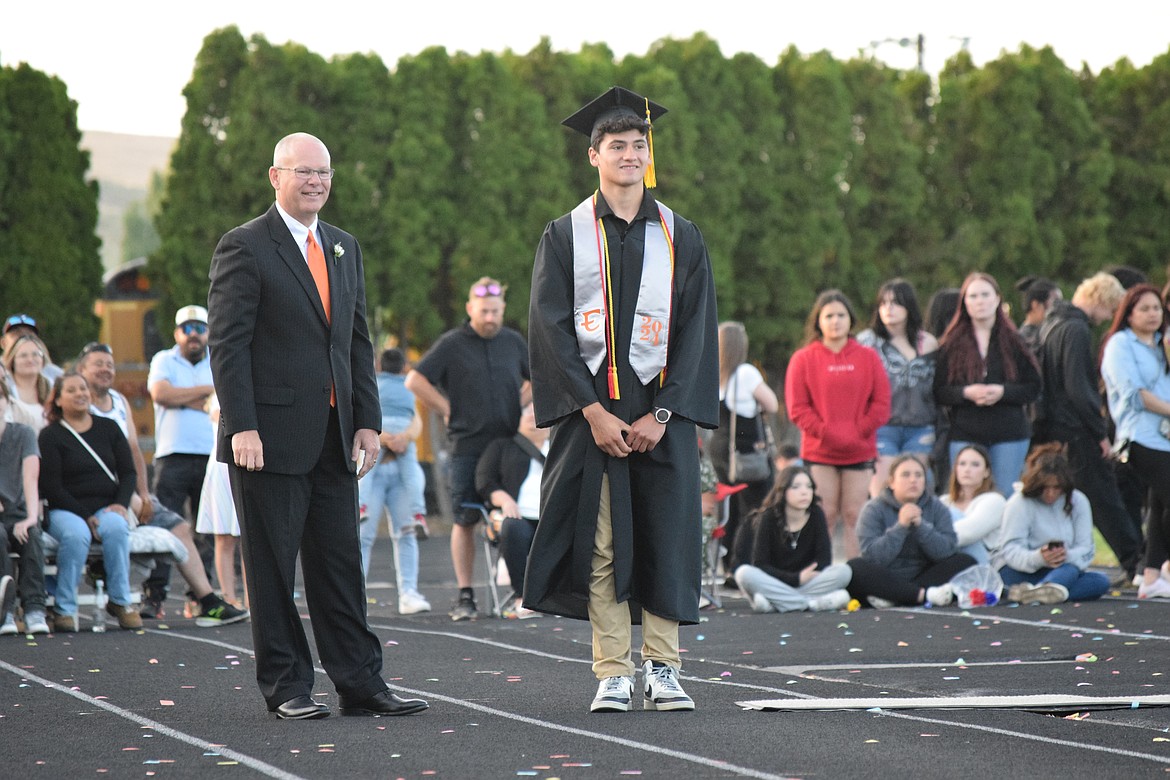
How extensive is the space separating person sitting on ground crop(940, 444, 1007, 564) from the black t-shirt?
9.61 ft

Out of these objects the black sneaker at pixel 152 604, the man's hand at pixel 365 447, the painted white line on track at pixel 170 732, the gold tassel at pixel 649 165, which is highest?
the gold tassel at pixel 649 165

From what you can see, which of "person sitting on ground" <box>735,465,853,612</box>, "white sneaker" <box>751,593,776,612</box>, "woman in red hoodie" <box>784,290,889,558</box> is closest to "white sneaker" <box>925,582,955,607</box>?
"person sitting on ground" <box>735,465,853,612</box>

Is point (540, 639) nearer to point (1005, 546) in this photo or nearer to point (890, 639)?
point (890, 639)

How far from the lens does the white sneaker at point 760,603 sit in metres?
11.5

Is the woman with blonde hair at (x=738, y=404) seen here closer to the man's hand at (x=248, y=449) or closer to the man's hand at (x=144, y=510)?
the man's hand at (x=144, y=510)

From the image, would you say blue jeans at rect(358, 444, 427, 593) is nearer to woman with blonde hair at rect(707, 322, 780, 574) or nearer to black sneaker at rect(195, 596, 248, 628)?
black sneaker at rect(195, 596, 248, 628)

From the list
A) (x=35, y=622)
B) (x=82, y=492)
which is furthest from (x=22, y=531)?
(x=82, y=492)

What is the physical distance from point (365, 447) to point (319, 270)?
67 centimetres

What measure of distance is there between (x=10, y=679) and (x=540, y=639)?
9.74ft

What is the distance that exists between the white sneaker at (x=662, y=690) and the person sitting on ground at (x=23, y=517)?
4932mm

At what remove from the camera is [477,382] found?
11.9m

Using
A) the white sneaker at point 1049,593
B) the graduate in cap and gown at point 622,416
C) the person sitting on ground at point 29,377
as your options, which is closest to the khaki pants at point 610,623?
the graduate in cap and gown at point 622,416

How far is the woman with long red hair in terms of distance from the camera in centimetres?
1255

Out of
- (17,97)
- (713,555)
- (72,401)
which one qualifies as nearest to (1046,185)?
(17,97)
